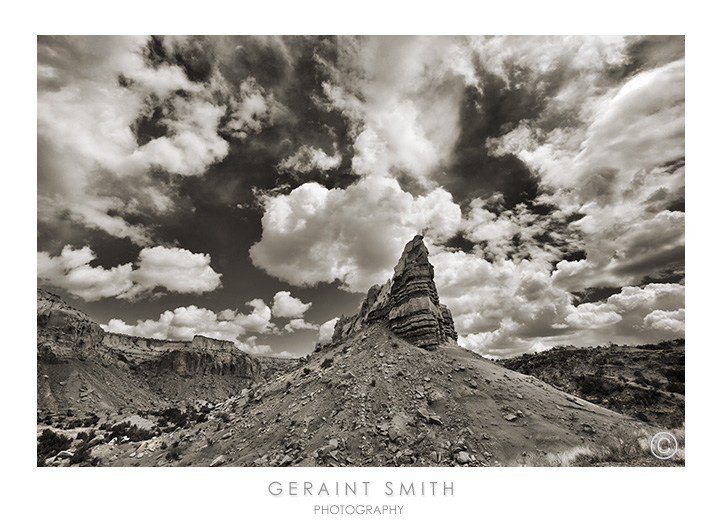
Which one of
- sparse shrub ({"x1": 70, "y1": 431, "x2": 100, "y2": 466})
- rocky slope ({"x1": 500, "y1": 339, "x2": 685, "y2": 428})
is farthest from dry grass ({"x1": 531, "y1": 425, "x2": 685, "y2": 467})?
sparse shrub ({"x1": 70, "y1": 431, "x2": 100, "y2": 466})

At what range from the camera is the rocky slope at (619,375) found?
15.7m

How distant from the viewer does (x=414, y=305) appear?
17.9 meters

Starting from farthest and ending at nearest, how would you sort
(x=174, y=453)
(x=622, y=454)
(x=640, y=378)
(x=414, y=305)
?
1. (x=640, y=378)
2. (x=414, y=305)
3. (x=174, y=453)
4. (x=622, y=454)

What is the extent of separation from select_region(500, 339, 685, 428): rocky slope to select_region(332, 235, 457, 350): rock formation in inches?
356

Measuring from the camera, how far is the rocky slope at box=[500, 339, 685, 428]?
15.7m

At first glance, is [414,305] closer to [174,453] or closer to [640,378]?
[174,453]

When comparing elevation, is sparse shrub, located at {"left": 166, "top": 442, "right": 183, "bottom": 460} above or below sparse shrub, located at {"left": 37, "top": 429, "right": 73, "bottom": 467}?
above

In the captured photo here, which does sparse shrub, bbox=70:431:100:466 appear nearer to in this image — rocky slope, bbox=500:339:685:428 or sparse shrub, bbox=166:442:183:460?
sparse shrub, bbox=166:442:183:460

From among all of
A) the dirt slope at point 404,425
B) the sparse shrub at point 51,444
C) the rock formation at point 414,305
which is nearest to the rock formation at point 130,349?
the sparse shrub at point 51,444

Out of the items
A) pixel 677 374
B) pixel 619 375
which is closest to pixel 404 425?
pixel 677 374

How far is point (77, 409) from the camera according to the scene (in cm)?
3291

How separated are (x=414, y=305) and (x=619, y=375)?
2281 centimetres
